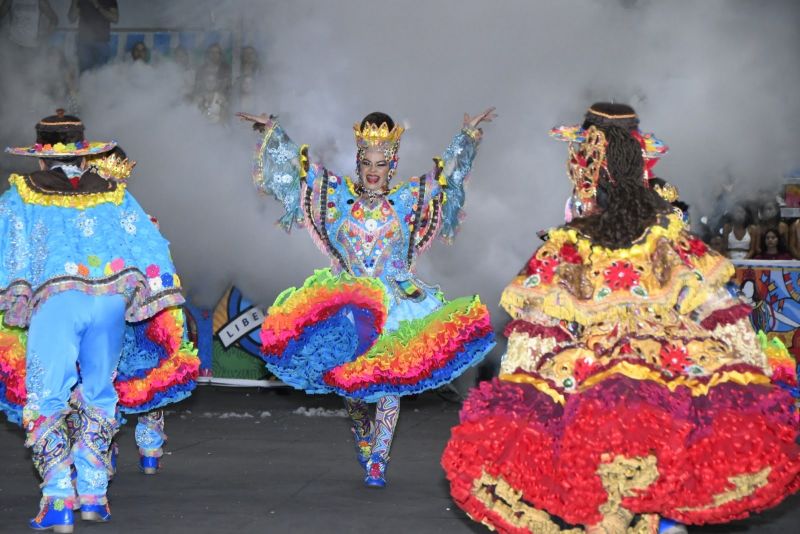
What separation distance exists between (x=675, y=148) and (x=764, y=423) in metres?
7.34

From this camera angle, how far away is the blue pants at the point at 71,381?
19.6 feet

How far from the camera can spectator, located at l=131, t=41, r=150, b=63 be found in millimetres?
13073

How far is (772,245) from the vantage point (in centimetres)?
1180

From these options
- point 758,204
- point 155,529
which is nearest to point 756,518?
point 155,529

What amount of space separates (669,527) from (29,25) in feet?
34.9

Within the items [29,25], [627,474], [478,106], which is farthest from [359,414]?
[29,25]

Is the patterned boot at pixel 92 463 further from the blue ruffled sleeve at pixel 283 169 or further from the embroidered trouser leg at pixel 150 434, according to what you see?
the blue ruffled sleeve at pixel 283 169

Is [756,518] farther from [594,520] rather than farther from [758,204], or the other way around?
[758,204]

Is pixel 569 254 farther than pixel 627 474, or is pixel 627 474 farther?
pixel 569 254

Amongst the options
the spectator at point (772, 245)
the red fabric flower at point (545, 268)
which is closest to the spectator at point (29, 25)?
the spectator at point (772, 245)

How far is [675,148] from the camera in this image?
445 inches

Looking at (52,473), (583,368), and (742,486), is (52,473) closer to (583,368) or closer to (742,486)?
(583,368)

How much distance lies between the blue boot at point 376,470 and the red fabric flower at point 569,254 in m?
2.92

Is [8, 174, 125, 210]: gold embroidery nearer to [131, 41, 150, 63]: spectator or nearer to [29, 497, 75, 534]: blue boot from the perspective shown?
[29, 497, 75, 534]: blue boot
